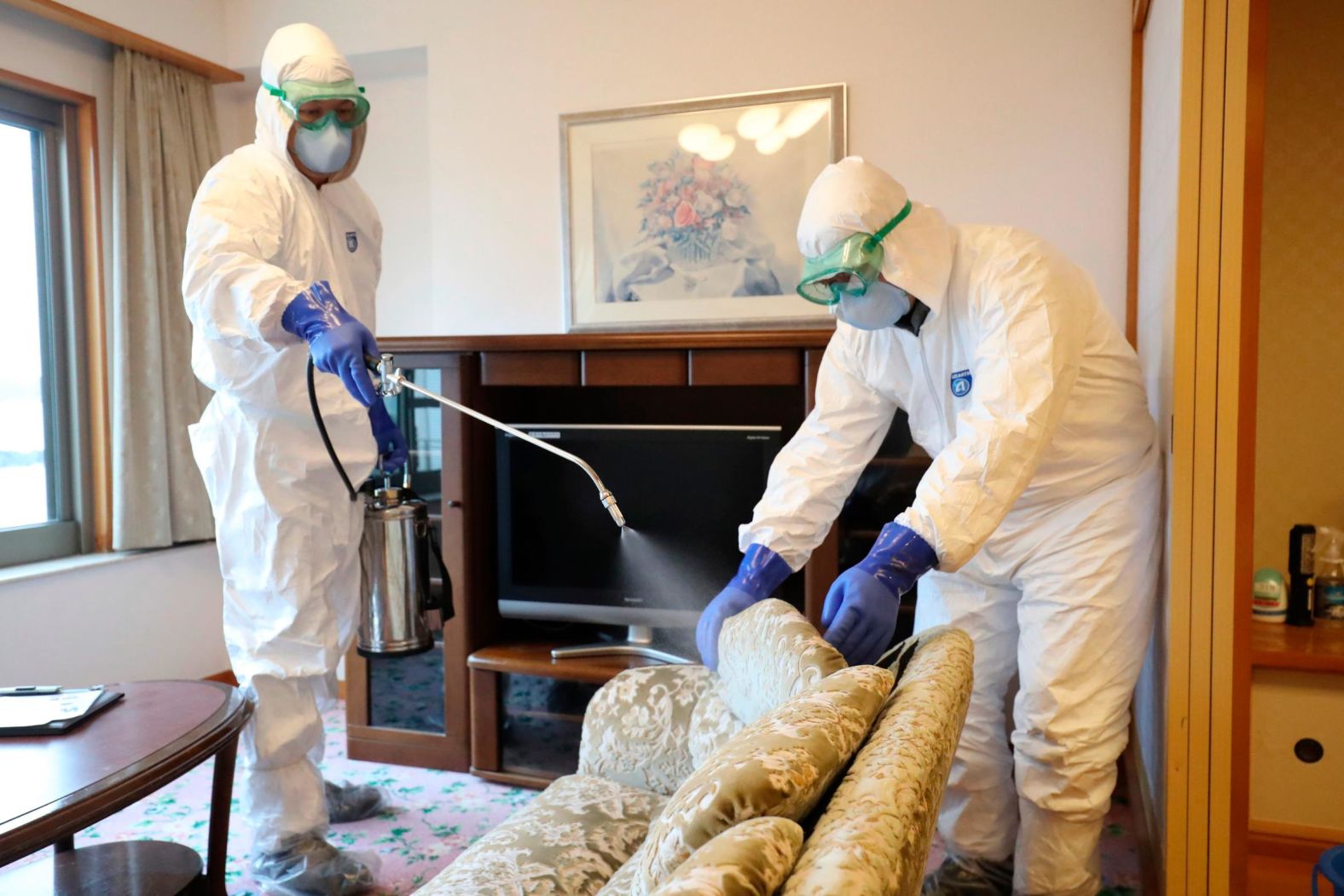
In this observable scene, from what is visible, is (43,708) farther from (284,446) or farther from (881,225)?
(881,225)

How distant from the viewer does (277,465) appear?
2.16m

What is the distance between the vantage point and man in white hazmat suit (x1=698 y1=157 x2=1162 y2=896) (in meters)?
1.64

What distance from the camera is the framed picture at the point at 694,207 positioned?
3023 millimetres

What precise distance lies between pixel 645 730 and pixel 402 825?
3.56ft

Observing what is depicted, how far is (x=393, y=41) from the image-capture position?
3.44m

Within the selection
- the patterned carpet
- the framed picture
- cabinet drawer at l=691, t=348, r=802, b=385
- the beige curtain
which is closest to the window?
the beige curtain

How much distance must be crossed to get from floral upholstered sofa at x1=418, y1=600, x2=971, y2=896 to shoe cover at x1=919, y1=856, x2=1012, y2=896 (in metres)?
0.65

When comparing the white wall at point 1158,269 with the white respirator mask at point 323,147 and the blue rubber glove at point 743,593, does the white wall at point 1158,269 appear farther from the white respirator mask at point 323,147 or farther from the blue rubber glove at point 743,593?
the white respirator mask at point 323,147

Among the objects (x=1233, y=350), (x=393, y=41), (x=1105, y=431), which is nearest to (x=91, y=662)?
(x=393, y=41)

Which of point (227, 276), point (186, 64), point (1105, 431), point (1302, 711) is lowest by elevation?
point (1302, 711)

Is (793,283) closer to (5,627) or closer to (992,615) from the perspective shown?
(992,615)

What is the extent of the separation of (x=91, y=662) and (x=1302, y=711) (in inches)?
137

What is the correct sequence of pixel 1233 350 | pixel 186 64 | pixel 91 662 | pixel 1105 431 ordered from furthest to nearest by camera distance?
pixel 186 64, pixel 91 662, pixel 1105 431, pixel 1233 350

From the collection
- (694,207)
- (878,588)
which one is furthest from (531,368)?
(878,588)
